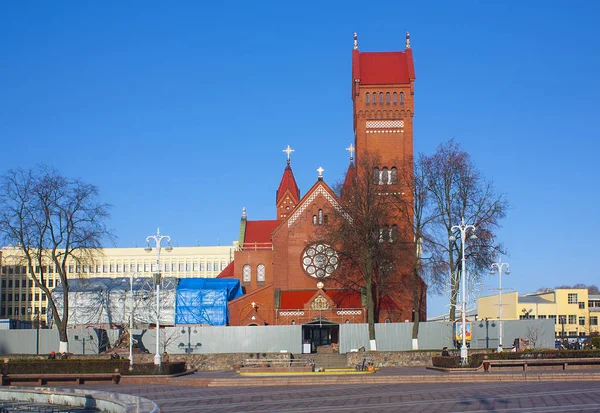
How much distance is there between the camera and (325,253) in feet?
237

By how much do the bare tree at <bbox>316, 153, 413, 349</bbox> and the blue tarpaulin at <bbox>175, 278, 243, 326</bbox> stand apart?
14342mm

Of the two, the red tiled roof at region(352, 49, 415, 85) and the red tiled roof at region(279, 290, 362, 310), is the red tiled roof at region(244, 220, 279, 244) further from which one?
the red tiled roof at region(352, 49, 415, 85)

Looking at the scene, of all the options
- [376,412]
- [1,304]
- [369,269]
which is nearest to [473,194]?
[369,269]

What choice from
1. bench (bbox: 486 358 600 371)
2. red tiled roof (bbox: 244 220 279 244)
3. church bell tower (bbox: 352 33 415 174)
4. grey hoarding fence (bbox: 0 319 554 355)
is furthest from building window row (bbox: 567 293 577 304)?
bench (bbox: 486 358 600 371)

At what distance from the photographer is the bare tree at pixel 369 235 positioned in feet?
203

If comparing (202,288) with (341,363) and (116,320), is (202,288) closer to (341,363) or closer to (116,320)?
(116,320)

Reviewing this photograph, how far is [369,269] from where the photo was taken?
61.5m

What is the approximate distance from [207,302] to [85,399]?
160 feet

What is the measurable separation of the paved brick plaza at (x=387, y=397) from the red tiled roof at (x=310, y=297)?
31.9m

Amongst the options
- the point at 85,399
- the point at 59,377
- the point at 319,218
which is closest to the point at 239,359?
the point at 59,377

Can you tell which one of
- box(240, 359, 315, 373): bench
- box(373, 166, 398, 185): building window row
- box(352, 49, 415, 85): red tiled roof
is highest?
box(352, 49, 415, 85): red tiled roof

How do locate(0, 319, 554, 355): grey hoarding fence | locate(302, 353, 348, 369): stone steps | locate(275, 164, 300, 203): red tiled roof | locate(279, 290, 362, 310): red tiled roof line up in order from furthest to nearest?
locate(275, 164, 300, 203): red tiled roof < locate(279, 290, 362, 310): red tiled roof < locate(0, 319, 554, 355): grey hoarding fence < locate(302, 353, 348, 369): stone steps

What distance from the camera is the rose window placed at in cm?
7188

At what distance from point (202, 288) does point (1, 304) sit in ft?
264
